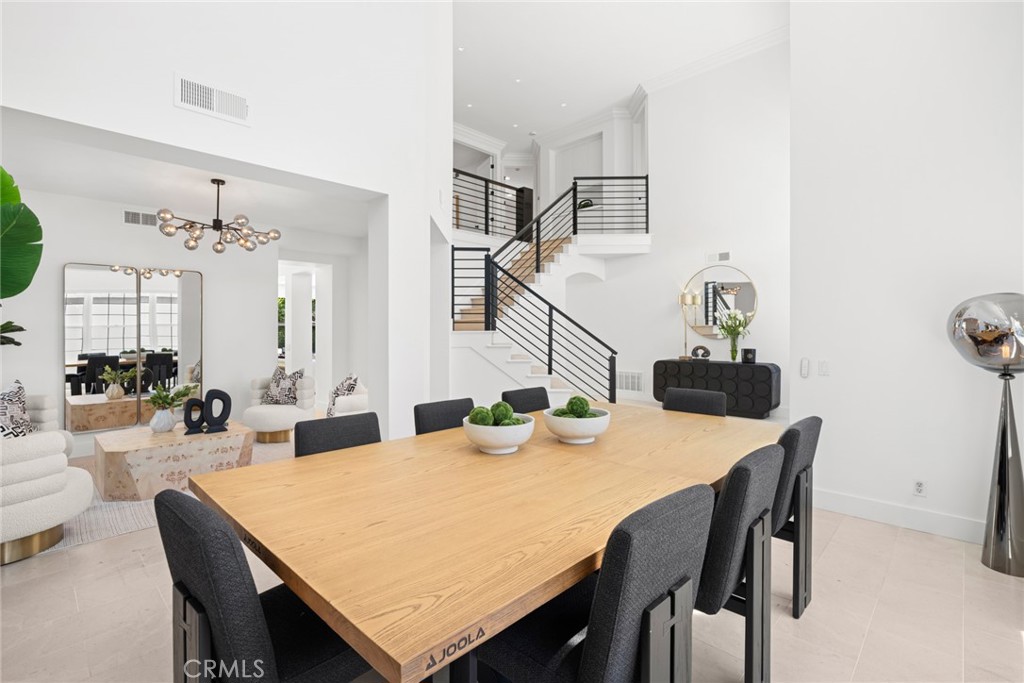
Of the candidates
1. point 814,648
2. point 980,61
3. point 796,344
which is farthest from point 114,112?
point 980,61

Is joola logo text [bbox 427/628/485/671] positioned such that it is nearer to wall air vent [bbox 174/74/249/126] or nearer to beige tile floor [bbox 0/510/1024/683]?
beige tile floor [bbox 0/510/1024/683]

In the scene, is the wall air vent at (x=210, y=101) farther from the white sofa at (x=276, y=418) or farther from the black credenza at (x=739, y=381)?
the black credenza at (x=739, y=381)

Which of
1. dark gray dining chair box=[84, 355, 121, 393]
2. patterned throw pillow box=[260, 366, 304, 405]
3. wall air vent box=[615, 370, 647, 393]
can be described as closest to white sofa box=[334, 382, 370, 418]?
patterned throw pillow box=[260, 366, 304, 405]

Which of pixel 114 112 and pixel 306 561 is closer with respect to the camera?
pixel 306 561

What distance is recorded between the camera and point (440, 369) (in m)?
5.54

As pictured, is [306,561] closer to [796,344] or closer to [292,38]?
[292,38]

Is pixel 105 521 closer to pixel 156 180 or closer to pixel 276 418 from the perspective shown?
pixel 276 418

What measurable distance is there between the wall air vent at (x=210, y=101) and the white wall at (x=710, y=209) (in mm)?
6282

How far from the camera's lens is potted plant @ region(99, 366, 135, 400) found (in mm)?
5355

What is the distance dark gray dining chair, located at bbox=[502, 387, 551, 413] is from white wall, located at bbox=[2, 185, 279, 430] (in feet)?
15.5

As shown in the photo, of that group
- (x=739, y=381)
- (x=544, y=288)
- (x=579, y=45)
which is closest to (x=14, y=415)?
(x=544, y=288)

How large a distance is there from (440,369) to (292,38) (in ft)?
11.0

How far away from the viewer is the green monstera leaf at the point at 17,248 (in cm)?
209

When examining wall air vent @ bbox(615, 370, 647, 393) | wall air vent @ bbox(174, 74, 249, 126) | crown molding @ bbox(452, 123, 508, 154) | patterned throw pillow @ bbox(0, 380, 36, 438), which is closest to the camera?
wall air vent @ bbox(174, 74, 249, 126)
